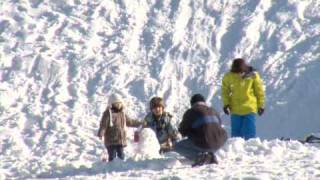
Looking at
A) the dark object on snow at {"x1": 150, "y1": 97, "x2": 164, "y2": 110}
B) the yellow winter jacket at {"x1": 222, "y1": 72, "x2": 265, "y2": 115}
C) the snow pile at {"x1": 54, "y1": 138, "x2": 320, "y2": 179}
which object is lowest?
the snow pile at {"x1": 54, "y1": 138, "x2": 320, "y2": 179}

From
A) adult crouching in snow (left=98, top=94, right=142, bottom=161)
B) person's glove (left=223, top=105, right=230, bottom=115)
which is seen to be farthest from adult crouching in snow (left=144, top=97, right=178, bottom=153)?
person's glove (left=223, top=105, right=230, bottom=115)

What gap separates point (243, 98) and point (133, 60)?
26.8 ft

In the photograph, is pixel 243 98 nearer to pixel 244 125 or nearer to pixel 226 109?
pixel 226 109

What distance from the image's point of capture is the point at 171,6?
22.0 meters

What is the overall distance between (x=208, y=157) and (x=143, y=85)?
9.52m

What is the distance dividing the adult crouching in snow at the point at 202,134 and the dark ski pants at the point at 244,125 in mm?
2414

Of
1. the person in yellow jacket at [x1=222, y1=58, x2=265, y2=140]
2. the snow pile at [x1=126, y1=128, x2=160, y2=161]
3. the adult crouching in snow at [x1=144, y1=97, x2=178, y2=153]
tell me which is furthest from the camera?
the person in yellow jacket at [x1=222, y1=58, x2=265, y2=140]

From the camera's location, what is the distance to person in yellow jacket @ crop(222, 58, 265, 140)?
12.2 meters

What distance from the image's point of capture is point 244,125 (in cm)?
1241

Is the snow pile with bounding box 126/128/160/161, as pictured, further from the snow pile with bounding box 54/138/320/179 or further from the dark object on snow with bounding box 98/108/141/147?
the snow pile with bounding box 54/138/320/179

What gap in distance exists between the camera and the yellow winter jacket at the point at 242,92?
12.2 m

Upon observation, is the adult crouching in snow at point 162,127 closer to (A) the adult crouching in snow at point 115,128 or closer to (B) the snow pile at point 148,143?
(B) the snow pile at point 148,143

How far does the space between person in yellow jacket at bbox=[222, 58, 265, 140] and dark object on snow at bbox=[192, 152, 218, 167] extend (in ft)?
8.33

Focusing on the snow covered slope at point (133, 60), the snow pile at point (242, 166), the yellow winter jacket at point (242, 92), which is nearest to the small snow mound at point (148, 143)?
the snow pile at point (242, 166)
